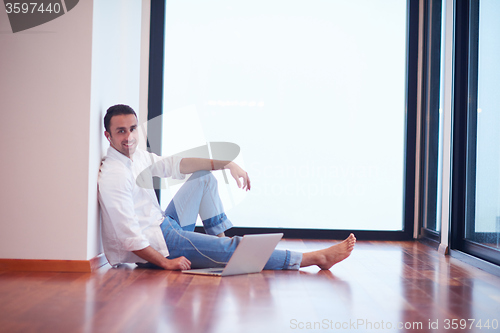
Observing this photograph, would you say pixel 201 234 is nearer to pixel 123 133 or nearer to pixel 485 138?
pixel 123 133

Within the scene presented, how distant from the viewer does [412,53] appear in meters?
4.40

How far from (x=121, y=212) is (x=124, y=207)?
0.11 ft

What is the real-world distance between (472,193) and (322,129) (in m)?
1.50

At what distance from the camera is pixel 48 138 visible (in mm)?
2578

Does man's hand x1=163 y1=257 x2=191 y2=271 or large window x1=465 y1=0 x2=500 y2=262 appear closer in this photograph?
man's hand x1=163 y1=257 x2=191 y2=271

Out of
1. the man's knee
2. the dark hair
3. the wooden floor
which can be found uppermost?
the dark hair

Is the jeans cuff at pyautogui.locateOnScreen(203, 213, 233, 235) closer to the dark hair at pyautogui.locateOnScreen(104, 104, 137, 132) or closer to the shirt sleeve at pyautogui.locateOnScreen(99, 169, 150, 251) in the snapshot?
the shirt sleeve at pyautogui.locateOnScreen(99, 169, 150, 251)

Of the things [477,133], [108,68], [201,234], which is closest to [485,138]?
[477,133]

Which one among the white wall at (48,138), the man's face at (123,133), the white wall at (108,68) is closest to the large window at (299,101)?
the white wall at (108,68)

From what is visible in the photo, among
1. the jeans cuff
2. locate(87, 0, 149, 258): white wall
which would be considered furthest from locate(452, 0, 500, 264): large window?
locate(87, 0, 149, 258): white wall

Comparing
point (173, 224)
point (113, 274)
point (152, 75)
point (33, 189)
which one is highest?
point (152, 75)

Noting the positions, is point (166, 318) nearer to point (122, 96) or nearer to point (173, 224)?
point (173, 224)

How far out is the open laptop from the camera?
2385mm

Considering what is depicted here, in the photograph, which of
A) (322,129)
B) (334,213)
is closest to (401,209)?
(334,213)
